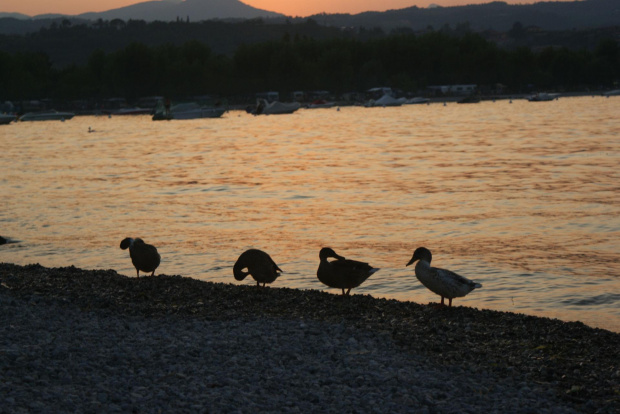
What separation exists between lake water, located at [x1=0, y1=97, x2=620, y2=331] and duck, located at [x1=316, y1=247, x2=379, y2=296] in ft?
7.51

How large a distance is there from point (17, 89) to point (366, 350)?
19418cm

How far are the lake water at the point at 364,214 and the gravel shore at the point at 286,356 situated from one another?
11.1 ft

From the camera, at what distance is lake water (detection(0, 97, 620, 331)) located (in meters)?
18.8

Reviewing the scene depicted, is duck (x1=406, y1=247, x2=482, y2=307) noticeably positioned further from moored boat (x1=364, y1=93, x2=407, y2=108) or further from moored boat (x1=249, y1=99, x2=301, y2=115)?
moored boat (x1=364, y1=93, x2=407, y2=108)

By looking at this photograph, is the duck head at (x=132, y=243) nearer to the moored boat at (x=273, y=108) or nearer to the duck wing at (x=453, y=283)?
the duck wing at (x=453, y=283)

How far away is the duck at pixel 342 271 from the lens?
1470cm

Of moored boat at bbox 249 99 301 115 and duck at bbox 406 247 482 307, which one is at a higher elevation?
duck at bbox 406 247 482 307

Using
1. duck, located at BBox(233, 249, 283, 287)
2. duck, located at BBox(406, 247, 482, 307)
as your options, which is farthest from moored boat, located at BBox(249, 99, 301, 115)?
duck, located at BBox(406, 247, 482, 307)

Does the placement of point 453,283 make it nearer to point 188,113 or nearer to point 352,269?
point 352,269

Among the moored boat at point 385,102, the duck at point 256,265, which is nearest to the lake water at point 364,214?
the duck at point 256,265

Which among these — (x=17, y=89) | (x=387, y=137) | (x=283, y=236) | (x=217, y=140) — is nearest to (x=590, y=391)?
(x=283, y=236)

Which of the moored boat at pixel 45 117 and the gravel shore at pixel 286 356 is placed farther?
the moored boat at pixel 45 117

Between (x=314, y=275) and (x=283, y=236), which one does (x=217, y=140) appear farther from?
(x=314, y=275)

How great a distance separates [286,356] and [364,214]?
18705 millimetres
